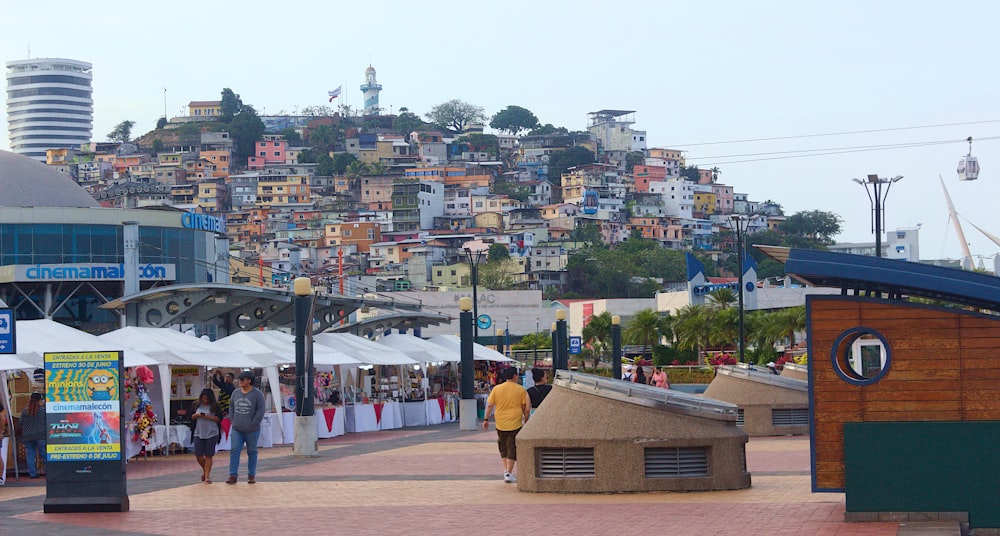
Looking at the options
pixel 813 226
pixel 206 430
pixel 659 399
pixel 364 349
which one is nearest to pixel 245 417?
pixel 206 430

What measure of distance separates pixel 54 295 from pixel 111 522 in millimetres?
49897

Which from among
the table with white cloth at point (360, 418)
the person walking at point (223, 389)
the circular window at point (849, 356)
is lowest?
the table with white cloth at point (360, 418)

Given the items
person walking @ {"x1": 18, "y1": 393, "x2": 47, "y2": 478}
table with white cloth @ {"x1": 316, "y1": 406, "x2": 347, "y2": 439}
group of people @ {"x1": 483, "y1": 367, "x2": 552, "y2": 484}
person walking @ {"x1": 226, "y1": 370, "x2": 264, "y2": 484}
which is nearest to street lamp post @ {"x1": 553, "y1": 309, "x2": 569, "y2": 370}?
table with white cloth @ {"x1": 316, "y1": 406, "x2": 347, "y2": 439}

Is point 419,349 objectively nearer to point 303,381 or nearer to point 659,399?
point 303,381

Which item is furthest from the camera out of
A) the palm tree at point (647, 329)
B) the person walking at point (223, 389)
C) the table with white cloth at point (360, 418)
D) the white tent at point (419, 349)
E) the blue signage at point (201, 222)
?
the palm tree at point (647, 329)

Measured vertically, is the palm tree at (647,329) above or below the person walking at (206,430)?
below

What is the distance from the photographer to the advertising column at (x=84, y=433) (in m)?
14.0

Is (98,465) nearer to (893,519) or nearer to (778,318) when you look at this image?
(893,519)

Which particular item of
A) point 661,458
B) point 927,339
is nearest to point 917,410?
point 927,339

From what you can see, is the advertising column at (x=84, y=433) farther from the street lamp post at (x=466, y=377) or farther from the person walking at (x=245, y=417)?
the street lamp post at (x=466, y=377)

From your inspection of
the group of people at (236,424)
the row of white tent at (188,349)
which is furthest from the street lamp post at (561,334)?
the group of people at (236,424)

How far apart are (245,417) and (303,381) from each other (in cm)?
627

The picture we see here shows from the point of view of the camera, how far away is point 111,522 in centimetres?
1308

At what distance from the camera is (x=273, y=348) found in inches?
1105
